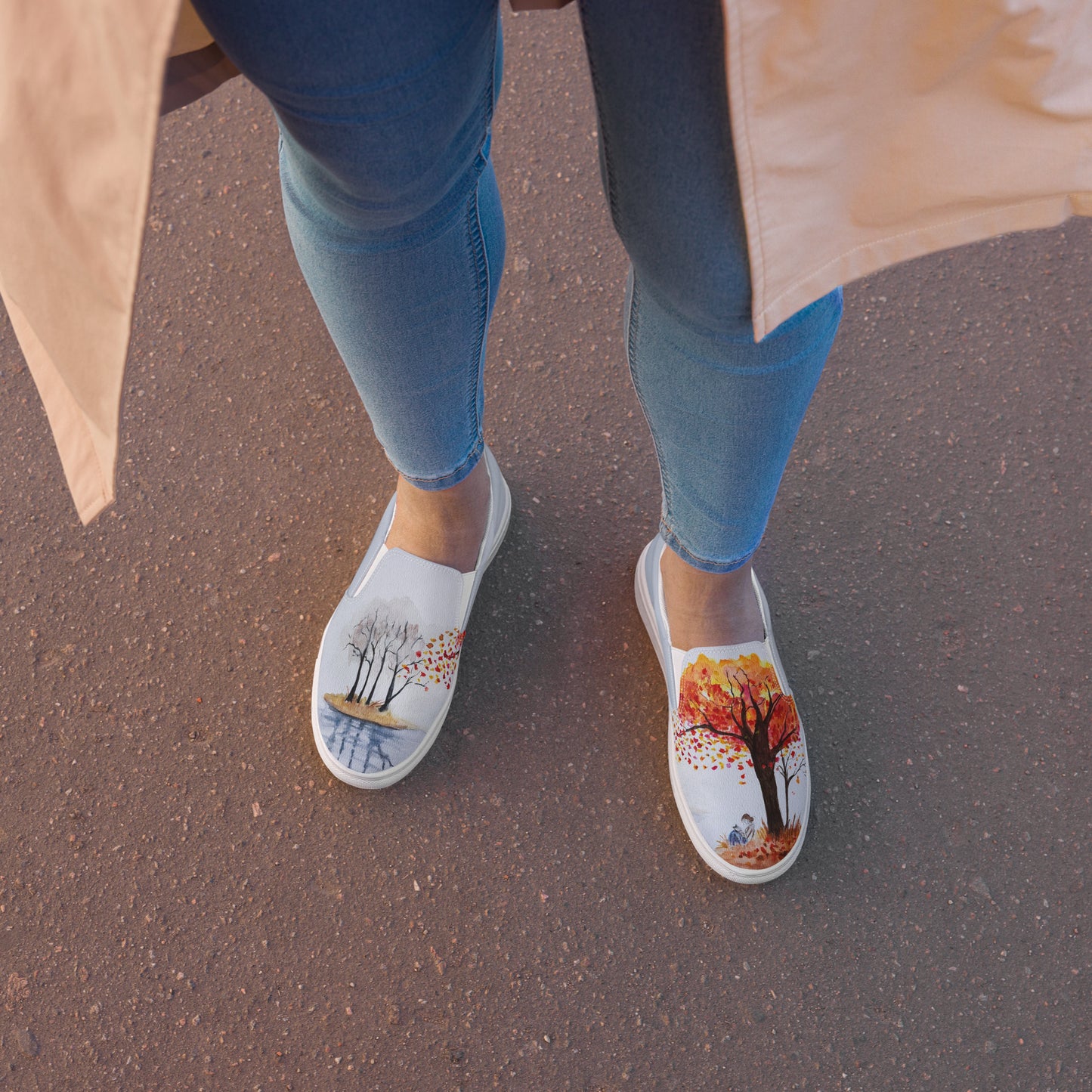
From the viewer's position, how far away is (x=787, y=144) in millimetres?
490

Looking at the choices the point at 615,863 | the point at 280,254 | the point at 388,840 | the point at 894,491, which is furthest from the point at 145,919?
the point at 894,491

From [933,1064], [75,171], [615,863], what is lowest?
[933,1064]

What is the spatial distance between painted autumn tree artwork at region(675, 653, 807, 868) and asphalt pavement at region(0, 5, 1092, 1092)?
0.08 metres

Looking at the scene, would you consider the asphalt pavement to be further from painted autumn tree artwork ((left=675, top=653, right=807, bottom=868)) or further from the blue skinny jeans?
the blue skinny jeans

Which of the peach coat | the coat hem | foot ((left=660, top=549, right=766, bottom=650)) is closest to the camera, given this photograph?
the peach coat

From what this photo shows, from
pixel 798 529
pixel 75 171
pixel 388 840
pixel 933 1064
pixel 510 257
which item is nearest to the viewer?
pixel 75 171

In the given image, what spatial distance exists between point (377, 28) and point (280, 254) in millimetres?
1137

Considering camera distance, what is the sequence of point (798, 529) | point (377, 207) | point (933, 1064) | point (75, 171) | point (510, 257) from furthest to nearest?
point (510, 257), point (798, 529), point (933, 1064), point (377, 207), point (75, 171)

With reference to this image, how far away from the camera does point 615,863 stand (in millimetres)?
1118

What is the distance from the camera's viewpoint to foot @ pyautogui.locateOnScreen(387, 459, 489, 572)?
3.54 ft

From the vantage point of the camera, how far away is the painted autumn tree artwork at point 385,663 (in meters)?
1.12

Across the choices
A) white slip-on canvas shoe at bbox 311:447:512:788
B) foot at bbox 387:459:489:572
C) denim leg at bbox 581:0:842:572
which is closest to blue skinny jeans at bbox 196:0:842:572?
denim leg at bbox 581:0:842:572

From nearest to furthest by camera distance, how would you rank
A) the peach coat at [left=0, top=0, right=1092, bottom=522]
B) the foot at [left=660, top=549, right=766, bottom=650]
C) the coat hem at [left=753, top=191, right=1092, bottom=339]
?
1. the peach coat at [left=0, top=0, right=1092, bottom=522]
2. the coat hem at [left=753, top=191, right=1092, bottom=339]
3. the foot at [left=660, top=549, right=766, bottom=650]

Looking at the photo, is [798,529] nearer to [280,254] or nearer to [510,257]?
[510,257]
